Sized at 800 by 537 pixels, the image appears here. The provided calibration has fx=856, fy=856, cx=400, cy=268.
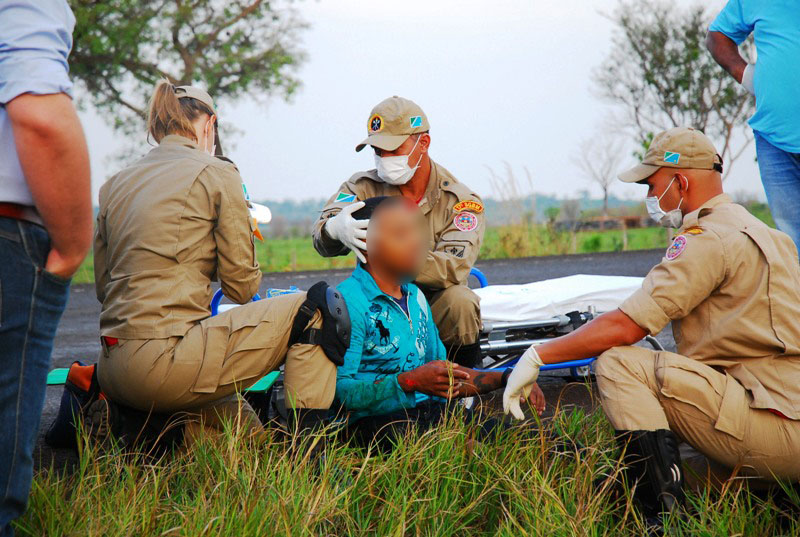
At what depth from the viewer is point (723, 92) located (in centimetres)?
3303

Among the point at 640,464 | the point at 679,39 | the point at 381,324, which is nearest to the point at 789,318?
the point at 640,464

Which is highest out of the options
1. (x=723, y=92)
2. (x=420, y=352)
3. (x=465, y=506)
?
(x=723, y=92)

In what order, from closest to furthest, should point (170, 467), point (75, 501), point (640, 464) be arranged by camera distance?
point (75, 501)
point (640, 464)
point (170, 467)

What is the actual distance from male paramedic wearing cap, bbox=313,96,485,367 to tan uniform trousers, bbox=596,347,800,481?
1.40m

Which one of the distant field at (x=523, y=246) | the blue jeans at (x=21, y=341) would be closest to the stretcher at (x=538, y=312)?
the blue jeans at (x=21, y=341)

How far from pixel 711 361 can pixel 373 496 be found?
49.7 inches

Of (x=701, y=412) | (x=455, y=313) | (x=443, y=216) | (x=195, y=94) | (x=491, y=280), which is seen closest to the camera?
(x=701, y=412)

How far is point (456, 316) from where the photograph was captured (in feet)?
13.9

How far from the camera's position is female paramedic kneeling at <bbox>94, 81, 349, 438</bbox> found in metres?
3.21

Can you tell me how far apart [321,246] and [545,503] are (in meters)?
2.01

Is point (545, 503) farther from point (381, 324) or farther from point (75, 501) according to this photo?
point (75, 501)

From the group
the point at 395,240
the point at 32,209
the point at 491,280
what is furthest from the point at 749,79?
the point at 491,280

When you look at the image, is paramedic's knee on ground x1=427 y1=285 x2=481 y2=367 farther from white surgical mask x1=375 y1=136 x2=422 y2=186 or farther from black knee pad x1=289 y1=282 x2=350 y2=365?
black knee pad x1=289 y1=282 x2=350 y2=365

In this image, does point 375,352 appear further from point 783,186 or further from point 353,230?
point 783,186
